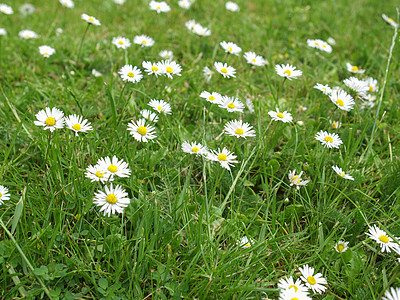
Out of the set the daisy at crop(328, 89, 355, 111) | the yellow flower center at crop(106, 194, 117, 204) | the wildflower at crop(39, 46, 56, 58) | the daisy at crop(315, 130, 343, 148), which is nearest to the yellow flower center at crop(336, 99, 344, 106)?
the daisy at crop(328, 89, 355, 111)

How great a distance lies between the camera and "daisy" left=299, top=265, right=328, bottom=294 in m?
1.48

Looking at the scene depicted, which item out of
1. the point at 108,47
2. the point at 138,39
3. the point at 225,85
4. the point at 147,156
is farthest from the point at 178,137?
the point at 108,47

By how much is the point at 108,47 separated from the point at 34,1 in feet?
5.13

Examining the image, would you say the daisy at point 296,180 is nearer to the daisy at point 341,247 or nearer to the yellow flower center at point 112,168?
the daisy at point 341,247

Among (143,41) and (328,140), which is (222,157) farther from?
(143,41)

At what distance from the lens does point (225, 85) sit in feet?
9.04

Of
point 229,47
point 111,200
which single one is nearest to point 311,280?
point 111,200

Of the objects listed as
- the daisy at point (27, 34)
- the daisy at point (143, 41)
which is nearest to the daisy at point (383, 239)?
the daisy at point (143, 41)

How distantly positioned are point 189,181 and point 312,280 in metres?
0.71

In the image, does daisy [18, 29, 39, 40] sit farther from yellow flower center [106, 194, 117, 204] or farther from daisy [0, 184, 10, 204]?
yellow flower center [106, 194, 117, 204]

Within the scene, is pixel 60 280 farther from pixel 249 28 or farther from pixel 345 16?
pixel 345 16

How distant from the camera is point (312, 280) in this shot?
1.50 m

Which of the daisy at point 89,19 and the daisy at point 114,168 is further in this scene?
the daisy at point 89,19

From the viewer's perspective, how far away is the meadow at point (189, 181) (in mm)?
1481
